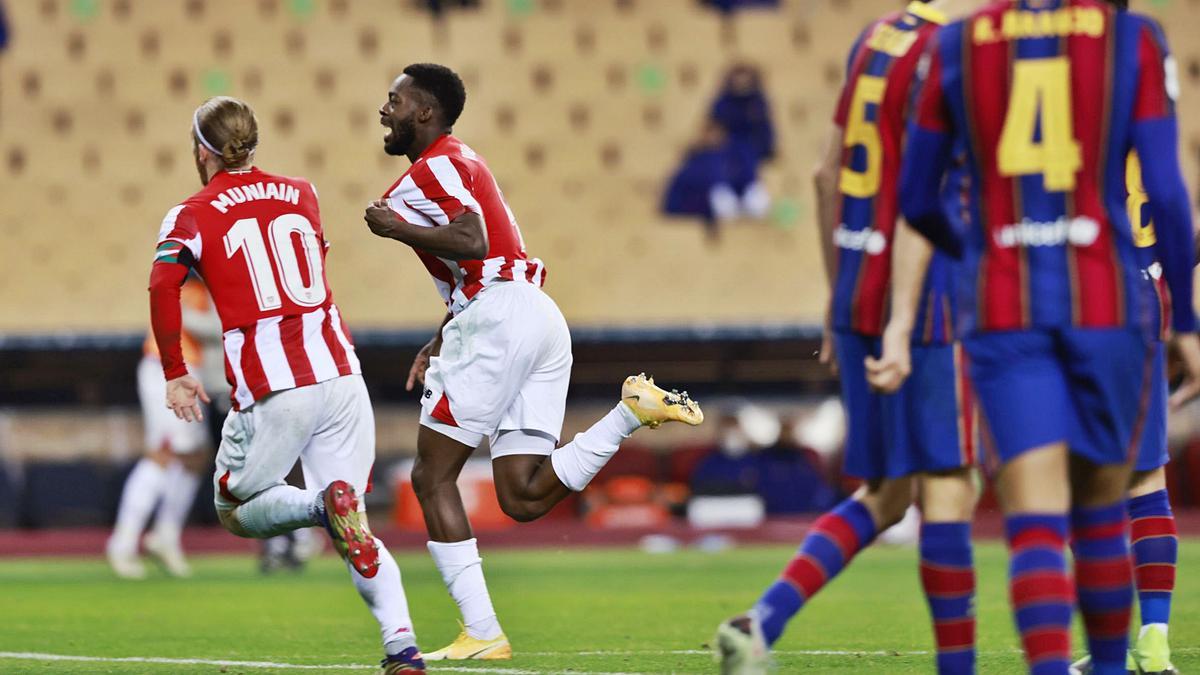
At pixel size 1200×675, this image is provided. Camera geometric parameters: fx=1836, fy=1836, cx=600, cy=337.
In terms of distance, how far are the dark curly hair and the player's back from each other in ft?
10.7

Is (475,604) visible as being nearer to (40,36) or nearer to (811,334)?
(811,334)

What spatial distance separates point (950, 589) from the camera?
4785mm

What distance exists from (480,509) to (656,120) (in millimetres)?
6657

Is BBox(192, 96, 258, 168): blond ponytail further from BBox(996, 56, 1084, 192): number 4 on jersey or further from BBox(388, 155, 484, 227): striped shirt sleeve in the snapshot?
BBox(996, 56, 1084, 192): number 4 on jersey

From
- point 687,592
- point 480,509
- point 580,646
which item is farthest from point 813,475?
point 580,646

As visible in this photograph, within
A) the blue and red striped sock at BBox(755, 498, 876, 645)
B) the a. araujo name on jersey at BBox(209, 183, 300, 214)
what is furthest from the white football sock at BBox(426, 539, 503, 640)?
the blue and red striped sock at BBox(755, 498, 876, 645)

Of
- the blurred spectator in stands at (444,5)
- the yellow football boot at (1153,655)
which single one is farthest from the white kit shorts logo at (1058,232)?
the blurred spectator in stands at (444,5)

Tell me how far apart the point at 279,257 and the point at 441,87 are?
1035mm

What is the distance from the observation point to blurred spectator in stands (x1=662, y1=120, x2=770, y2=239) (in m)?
22.4

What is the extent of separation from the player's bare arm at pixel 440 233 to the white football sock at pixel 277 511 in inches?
37.8

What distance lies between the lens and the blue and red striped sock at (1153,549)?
588 centimetres

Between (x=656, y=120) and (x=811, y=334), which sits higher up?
(x=656, y=120)

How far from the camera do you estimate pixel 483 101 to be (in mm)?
23344

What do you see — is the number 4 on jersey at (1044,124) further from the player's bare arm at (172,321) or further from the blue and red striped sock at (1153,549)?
the player's bare arm at (172,321)
